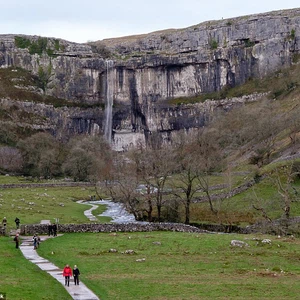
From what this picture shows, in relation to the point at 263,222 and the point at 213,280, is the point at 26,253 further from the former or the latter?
the point at 263,222

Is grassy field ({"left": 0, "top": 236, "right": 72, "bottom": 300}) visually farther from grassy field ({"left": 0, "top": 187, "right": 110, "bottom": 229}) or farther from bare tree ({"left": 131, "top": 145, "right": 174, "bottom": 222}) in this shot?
bare tree ({"left": 131, "top": 145, "right": 174, "bottom": 222})

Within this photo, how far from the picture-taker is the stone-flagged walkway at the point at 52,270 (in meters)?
28.4

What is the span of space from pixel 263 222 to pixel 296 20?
144m

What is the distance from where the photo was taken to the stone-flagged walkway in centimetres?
2844

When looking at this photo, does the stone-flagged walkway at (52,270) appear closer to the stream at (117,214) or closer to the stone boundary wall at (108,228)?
the stone boundary wall at (108,228)

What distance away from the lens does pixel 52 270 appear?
115ft

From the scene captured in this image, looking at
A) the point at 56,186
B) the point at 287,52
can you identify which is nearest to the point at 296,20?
the point at 287,52

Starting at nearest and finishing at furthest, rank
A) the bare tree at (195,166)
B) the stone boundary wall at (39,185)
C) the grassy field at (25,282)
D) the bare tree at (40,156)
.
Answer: the grassy field at (25,282), the bare tree at (195,166), the stone boundary wall at (39,185), the bare tree at (40,156)

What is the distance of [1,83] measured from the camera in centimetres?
19712

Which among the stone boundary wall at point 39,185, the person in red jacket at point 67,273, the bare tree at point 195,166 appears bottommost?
the stone boundary wall at point 39,185

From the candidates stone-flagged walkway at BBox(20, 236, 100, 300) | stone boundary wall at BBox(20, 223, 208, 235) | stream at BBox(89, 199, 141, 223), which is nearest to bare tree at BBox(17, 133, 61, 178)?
stream at BBox(89, 199, 141, 223)

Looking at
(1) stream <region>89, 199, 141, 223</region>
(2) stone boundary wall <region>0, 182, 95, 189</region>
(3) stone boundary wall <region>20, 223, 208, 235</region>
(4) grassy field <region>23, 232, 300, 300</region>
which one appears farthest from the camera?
(2) stone boundary wall <region>0, 182, 95, 189</region>

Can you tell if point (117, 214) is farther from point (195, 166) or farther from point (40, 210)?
point (195, 166)

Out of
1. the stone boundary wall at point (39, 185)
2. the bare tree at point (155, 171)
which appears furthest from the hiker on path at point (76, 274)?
the stone boundary wall at point (39, 185)
